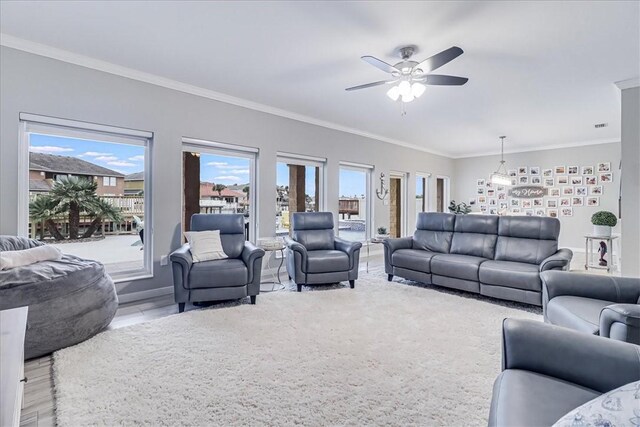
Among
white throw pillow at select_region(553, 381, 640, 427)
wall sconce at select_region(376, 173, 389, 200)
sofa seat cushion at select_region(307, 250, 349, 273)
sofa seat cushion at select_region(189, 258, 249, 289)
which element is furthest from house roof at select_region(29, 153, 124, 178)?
wall sconce at select_region(376, 173, 389, 200)

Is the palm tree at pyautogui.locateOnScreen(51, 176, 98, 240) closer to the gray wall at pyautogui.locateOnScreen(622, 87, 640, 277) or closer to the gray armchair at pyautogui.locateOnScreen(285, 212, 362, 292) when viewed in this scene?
the gray armchair at pyautogui.locateOnScreen(285, 212, 362, 292)

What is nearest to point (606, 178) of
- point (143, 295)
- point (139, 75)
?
point (139, 75)

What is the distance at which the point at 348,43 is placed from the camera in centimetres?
286

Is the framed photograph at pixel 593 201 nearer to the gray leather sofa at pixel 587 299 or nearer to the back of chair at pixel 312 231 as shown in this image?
the gray leather sofa at pixel 587 299

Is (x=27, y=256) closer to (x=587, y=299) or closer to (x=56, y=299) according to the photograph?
(x=56, y=299)

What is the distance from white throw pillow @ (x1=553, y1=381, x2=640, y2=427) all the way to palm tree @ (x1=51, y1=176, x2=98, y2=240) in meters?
4.37

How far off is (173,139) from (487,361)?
4040 millimetres

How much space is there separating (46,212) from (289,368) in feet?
10.2

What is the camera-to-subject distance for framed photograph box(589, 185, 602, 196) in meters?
6.99

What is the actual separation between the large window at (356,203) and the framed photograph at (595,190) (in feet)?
17.0

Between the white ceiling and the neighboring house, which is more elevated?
the white ceiling

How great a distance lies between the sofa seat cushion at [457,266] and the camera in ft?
12.3

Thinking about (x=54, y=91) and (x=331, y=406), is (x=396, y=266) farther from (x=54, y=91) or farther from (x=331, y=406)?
(x=54, y=91)

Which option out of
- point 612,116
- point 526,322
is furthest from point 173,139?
point 612,116
